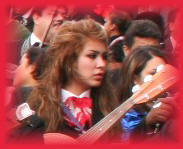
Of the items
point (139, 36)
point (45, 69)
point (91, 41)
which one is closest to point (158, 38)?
point (139, 36)

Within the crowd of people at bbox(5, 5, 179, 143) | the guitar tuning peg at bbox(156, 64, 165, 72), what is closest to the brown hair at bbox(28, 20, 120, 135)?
the crowd of people at bbox(5, 5, 179, 143)

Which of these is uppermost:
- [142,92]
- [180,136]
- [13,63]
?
[13,63]

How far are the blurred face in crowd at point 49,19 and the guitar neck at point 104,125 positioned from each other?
1.37 ft

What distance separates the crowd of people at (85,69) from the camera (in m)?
2.78

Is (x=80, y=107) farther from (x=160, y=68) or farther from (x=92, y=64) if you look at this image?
(x=160, y=68)

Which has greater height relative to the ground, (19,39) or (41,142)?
(19,39)

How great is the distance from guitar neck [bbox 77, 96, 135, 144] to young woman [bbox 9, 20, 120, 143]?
21 mm

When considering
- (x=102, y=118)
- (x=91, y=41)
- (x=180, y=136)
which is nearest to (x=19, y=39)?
(x=91, y=41)

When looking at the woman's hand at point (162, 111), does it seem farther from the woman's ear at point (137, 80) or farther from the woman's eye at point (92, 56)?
the woman's eye at point (92, 56)

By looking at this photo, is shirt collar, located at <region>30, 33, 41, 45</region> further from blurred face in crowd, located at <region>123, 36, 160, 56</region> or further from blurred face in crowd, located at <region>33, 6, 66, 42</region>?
blurred face in crowd, located at <region>123, 36, 160, 56</region>

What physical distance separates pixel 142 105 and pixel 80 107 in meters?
0.26

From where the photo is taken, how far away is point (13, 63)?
9.34ft

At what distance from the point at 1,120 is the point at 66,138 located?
29 centimetres

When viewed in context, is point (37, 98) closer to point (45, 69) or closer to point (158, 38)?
point (45, 69)
